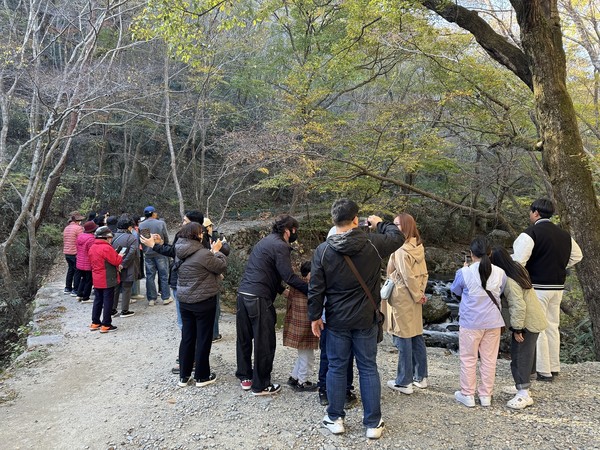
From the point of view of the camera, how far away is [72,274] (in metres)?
7.77

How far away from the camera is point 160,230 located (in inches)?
259

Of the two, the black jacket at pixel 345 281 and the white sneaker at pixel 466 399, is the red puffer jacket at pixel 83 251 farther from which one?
the white sneaker at pixel 466 399

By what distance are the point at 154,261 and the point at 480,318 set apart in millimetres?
5638

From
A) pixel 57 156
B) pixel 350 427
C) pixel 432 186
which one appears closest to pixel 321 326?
pixel 350 427

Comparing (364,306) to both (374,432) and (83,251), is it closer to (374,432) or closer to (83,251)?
(374,432)

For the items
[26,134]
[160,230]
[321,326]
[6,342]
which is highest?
[26,134]

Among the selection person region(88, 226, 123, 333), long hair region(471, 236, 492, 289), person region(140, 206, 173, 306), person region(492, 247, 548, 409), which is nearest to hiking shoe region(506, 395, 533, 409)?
person region(492, 247, 548, 409)

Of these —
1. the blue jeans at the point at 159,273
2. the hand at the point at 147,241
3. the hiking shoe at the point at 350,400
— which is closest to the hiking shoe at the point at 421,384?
the hiking shoe at the point at 350,400

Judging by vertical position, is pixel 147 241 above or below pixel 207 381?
above

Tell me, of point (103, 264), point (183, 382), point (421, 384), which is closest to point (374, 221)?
point (421, 384)

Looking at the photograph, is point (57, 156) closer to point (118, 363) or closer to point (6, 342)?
point (6, 342)

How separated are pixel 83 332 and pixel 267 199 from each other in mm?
16060

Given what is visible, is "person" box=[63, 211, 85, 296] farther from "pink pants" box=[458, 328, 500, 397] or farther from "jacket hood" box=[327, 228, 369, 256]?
→ "pink pants" box=[458, 328, 500, 397]

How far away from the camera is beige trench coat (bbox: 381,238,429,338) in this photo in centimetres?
344
